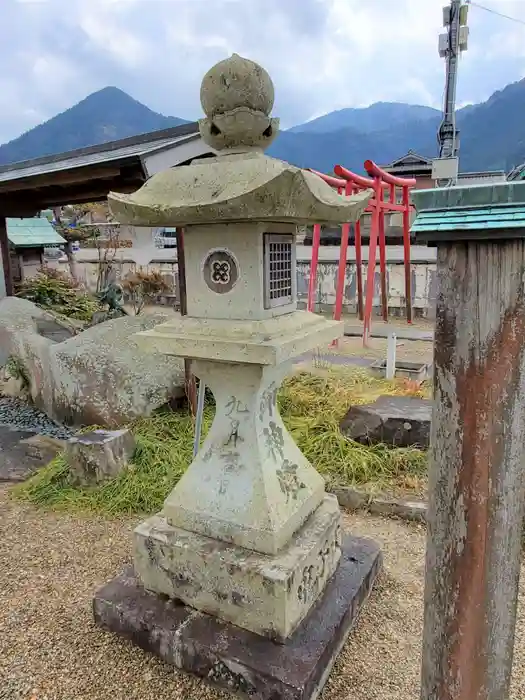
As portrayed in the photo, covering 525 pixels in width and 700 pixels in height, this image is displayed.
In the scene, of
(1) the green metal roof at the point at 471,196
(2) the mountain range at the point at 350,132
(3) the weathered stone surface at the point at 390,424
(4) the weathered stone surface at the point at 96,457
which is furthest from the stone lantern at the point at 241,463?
(2) the mountain range at the point at 350,132

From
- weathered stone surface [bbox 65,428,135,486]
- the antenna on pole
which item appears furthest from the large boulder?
the antenna on pole

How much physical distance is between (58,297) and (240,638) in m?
10.2

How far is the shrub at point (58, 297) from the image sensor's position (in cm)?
1056

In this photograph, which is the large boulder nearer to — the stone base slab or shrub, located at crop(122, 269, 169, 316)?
the stone base slab

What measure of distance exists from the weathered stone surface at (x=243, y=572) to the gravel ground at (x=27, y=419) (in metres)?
3.27

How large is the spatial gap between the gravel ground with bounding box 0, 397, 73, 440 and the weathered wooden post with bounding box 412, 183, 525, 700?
4.88m

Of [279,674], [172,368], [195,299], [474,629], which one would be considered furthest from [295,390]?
[474,629]

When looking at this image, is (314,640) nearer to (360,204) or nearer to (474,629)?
(474,629)

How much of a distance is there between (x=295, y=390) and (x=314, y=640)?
3432mm

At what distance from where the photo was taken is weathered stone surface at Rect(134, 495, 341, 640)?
2.24 m

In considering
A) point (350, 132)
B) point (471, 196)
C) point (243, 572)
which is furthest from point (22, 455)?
point (350, 132)

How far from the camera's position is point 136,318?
593cm

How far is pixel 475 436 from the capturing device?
1.20 m

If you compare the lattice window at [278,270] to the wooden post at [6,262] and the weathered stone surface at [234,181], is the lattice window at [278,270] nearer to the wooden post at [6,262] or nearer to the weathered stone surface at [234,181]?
the weathered stone surface at [234,181]
